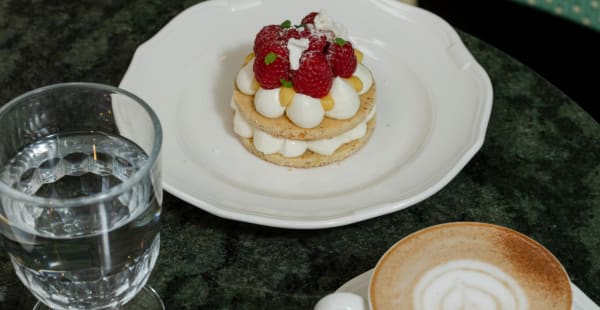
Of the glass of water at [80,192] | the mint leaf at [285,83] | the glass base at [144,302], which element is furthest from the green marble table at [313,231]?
the mint leaf at [285,83]

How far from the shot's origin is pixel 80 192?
3.51 ft

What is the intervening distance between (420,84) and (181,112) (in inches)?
18.3

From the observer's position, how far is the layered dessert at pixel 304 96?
1.37m

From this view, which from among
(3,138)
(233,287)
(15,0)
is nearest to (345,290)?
(233,287)

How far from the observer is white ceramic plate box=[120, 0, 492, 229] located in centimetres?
129

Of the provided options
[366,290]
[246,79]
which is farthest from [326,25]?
[366,290]

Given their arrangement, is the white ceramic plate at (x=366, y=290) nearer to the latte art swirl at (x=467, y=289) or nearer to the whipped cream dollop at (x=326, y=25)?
the latte art swirl at (x=467, y=289)

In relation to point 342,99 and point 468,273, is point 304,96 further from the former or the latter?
point 468,273

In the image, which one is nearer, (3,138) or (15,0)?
(3,138)

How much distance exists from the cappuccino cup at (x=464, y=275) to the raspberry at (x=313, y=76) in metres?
0.42

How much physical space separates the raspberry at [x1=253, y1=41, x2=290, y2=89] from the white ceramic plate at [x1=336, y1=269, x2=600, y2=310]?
0.40 m

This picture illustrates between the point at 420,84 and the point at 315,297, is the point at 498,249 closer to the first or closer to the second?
the point at 315,297

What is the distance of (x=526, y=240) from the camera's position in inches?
39.9

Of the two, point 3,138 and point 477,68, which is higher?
point 3,138
